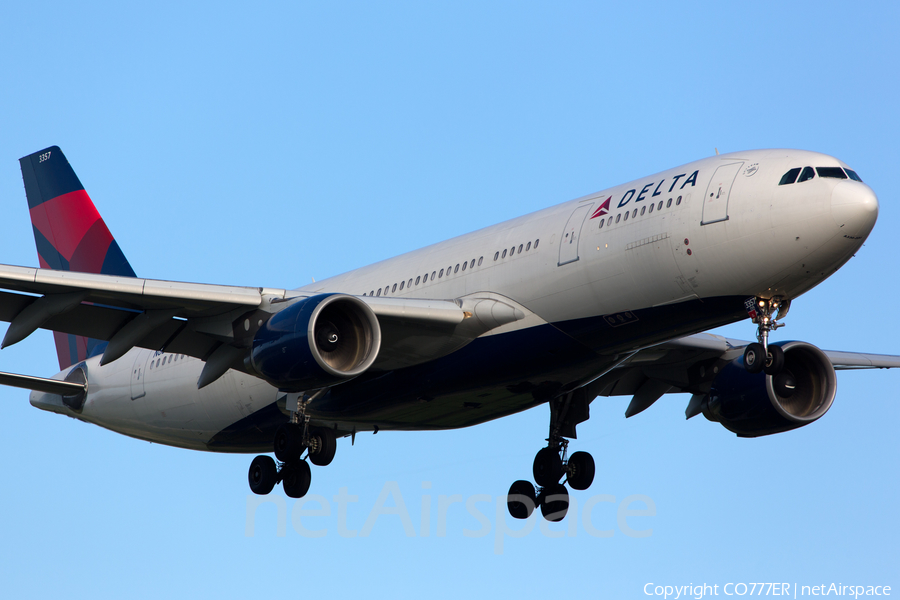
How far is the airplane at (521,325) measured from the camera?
19234 mm

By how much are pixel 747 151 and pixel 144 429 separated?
16.1 metres

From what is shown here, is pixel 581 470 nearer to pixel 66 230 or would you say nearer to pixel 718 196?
pixel 718 196

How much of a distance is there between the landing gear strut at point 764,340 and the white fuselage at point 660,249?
216 mm

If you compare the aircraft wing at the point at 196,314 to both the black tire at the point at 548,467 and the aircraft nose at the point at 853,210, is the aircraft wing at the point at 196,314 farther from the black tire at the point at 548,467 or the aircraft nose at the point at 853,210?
the aircraft nose at the point at 853,210

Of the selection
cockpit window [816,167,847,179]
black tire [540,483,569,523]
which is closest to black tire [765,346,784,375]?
cockpit window [816,167,847,179]

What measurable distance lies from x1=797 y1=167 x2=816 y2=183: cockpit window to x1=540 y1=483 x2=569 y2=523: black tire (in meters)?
10.4

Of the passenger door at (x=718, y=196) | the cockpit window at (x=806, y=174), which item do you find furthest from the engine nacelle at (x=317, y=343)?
the cockpit window at (x=806, y=174)

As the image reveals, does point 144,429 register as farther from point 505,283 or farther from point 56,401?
point 505,283

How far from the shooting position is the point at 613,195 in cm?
2103

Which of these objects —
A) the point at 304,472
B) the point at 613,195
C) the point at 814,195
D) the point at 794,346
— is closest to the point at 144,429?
the point at 304,472

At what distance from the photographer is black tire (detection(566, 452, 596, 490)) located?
26.5m

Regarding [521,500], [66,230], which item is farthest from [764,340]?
[66,230]

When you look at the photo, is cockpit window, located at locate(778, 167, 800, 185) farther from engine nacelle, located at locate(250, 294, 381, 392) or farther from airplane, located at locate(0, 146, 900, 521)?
engine nacelle, located at locate(250, 294, 381, 392)

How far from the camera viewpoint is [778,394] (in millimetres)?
25406
